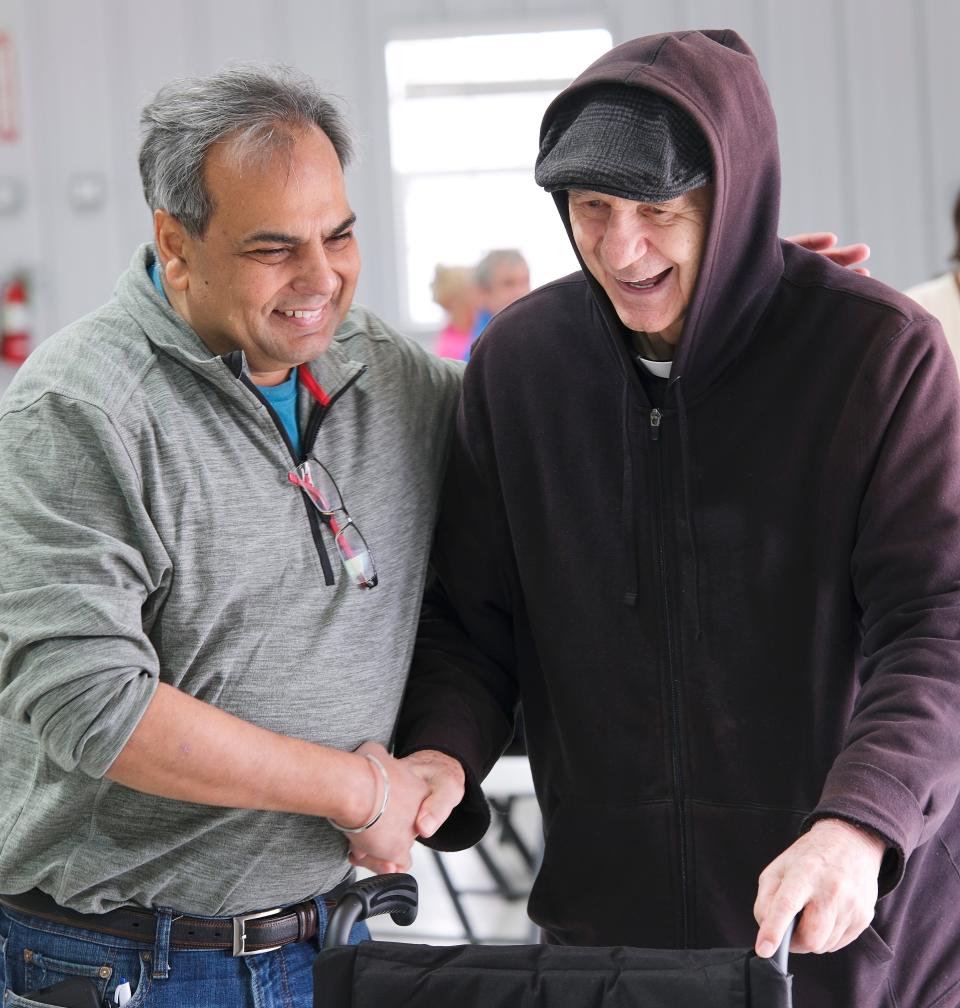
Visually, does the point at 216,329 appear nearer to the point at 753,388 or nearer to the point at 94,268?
the point at 753,388

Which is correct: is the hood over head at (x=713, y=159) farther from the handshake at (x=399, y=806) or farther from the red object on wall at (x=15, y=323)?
the red object on wall at (x=15, y=323)

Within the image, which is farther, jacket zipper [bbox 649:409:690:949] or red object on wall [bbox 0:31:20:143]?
red object on wall [bbox 0:31:20:143]

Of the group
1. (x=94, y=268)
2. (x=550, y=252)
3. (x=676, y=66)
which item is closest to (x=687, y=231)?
(x=676, y=66)

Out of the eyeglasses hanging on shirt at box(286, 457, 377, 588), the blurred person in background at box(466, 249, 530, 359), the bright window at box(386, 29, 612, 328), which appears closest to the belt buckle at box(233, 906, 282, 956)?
the eyeglasses hanging on shirt at box(286, 457, 377, 588)

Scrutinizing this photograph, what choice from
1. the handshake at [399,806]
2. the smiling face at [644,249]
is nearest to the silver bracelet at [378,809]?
the handshake at [399,806]

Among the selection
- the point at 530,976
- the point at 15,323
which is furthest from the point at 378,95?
the point at 530,976

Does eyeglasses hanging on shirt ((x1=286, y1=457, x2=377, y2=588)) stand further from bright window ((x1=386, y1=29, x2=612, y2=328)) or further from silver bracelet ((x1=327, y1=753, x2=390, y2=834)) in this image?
bright window ((x1=386, y1=29, x2=612, y2=328))

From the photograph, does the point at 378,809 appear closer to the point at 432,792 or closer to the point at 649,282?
the point at 432,792

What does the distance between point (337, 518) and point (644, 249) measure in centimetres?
45

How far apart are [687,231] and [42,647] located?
2.60 ft

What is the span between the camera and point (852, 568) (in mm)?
1398

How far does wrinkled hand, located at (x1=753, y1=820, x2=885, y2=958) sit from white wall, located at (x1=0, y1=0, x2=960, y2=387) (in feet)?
19.5

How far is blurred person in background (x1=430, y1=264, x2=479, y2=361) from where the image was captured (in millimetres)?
6145

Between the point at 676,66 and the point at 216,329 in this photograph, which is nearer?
the point at 676,66
